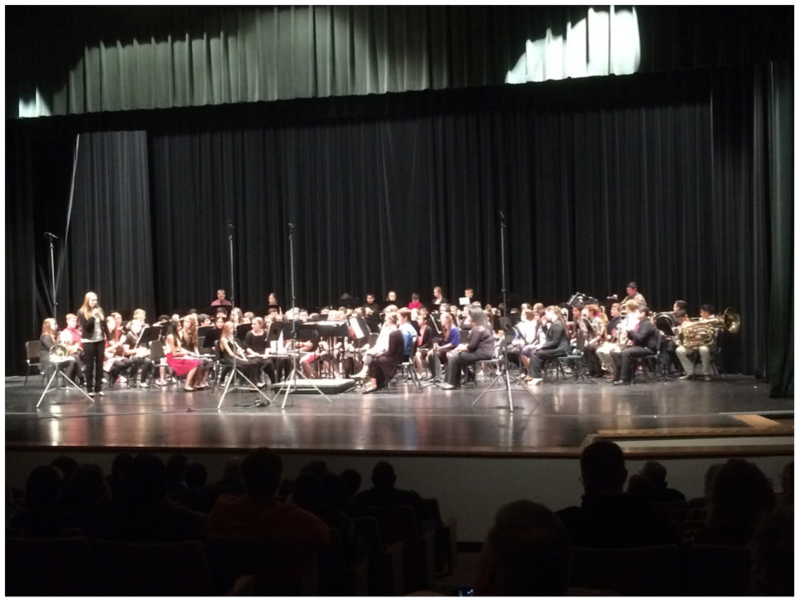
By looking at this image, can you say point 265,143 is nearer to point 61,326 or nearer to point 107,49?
point 61,326

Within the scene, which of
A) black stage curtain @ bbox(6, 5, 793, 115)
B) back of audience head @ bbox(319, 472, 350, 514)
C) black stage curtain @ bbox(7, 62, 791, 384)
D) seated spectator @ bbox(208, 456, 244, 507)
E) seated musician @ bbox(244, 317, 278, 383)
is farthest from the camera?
black stage curtain @ bbox(7, 62, 791, 384)

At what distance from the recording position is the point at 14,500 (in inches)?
192

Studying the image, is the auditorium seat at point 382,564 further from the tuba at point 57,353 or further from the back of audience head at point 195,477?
the tuba at point 57,353

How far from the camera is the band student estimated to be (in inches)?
449

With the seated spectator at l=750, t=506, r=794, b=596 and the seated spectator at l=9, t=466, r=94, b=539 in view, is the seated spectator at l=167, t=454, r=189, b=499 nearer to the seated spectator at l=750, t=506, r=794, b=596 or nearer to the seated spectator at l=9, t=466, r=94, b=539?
the seated spectator at l=9, t=466, r=94, b=539

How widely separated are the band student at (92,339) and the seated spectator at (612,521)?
360 inches

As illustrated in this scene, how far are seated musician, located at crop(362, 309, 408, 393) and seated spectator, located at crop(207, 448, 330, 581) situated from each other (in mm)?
8152

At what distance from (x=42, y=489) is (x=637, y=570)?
2.56 metres

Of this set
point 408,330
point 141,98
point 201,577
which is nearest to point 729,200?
point 408,330

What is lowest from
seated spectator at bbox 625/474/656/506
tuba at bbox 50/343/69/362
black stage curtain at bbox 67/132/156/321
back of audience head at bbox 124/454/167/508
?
seated spectator at bbox 625/474/656/506

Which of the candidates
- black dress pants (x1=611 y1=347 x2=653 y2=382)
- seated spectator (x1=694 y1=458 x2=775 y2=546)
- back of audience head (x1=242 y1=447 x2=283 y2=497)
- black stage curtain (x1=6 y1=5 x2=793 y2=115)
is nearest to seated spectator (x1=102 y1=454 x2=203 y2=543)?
back of audience head (x1=242 y1=447 x2=283 y2=497)

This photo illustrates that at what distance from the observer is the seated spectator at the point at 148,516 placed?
3.37 meters

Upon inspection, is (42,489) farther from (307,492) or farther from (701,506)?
(701,506)

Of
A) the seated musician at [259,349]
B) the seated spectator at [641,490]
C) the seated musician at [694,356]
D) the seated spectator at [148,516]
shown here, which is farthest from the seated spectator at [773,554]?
the seated musician at [694,356]
